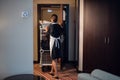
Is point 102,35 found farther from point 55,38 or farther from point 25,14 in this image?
point 25,14

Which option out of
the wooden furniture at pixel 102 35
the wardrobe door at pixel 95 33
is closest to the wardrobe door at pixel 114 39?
the wooden furniture at pixel 102 35

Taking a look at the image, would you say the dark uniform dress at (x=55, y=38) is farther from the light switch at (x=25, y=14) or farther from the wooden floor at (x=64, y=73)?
the light switch at (x=25, y=14)

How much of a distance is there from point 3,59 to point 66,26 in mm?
3776

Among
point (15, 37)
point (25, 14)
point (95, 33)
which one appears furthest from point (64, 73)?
point (25, 14)

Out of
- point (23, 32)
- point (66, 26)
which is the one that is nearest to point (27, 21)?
point (23, 32)

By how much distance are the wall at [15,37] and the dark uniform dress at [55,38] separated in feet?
6.12

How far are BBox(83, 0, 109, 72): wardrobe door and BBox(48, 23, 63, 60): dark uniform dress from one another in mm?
674

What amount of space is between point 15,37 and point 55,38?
81.1 inches

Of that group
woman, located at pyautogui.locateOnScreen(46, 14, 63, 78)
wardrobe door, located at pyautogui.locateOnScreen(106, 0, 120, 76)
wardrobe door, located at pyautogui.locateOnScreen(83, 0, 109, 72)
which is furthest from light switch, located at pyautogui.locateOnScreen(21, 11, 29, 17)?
wardrobe door, located at pyautogui.locateOnScreen(106, 0, 120, 76)

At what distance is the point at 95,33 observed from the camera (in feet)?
18.9

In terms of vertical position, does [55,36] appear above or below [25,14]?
below

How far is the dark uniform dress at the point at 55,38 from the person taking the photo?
18.4 ft

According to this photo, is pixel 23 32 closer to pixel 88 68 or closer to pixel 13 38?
pixel 13 38

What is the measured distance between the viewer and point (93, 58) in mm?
5809
